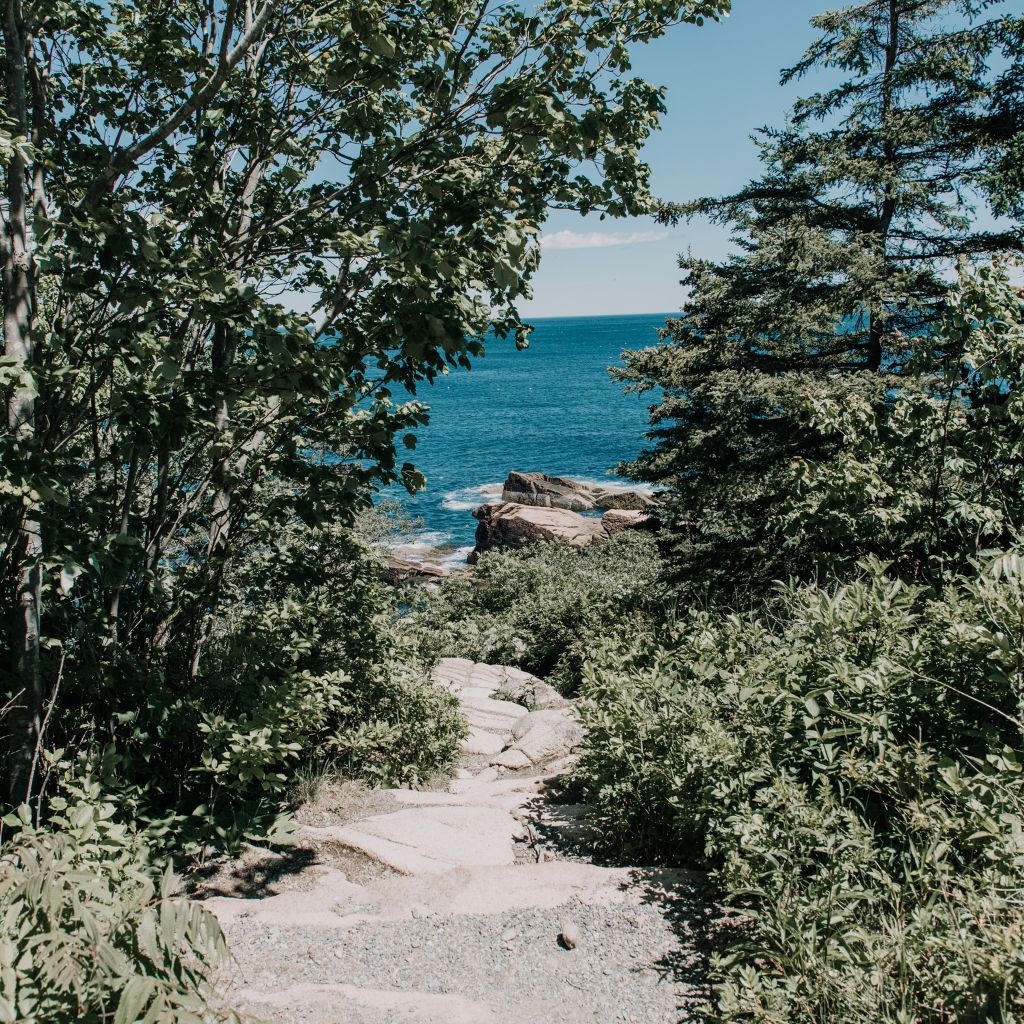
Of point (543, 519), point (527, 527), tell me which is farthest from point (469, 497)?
point (527, 527)

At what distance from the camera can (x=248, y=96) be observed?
16.8 feet

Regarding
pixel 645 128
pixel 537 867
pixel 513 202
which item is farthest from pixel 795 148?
pixel 537 867

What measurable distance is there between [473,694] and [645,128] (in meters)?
7.55

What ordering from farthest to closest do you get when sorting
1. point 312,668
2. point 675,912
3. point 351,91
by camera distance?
1. point 312,668
2. point 351,91
3. point 675,912

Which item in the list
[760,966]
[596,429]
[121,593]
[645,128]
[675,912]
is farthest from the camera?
[596,429]

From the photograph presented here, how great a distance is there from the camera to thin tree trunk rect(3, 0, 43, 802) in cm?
415

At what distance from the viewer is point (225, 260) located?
167 inches

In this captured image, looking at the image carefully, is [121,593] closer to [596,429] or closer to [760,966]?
[760,966]

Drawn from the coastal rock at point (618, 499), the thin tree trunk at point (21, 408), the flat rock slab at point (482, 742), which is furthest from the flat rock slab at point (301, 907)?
the coastal rock at point (618, 499)

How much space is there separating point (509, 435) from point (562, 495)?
31.6 metres

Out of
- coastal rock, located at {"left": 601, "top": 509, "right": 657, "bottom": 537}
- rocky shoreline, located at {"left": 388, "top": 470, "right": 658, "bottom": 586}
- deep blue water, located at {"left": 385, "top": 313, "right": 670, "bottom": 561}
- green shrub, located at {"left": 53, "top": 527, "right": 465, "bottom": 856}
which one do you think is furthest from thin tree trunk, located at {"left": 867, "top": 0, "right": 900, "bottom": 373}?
coastal rock, located at {"left": 601, "top": 509, "right": 657, "bottom": 537}

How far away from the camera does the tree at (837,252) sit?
1031cm

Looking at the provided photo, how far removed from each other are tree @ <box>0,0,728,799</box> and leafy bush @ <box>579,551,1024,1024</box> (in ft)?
7.81

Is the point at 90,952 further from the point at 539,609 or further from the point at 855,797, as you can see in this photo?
the point at 539,609
